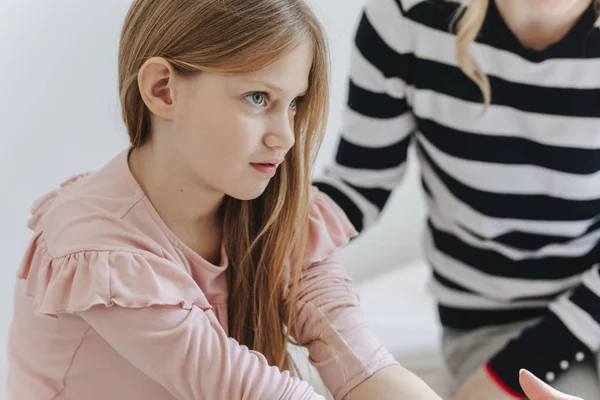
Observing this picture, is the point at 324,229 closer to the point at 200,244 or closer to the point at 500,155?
the point at 200,244

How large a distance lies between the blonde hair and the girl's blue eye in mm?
377

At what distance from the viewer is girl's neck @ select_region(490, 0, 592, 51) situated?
0.96 m

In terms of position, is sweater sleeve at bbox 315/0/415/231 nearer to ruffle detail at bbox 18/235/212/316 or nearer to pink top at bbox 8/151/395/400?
pink top at bbox 8/151/395/400

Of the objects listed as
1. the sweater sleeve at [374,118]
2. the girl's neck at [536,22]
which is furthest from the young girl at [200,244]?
the girl's neck at [536,22]

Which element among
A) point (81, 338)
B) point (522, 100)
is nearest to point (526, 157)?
point (522, 100)

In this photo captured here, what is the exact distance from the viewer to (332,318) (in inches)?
30.8

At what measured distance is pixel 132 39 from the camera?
0.69 metres

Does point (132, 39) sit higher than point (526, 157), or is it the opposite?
point (132, 39)

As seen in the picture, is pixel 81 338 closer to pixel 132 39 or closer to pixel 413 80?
pixel 132 39

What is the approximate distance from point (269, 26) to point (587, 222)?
1.88 ft

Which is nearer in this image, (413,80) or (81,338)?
(81,338)

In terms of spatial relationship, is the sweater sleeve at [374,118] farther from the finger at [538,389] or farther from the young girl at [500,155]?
the finger at [538,389]

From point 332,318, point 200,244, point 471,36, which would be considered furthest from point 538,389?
point 471,36

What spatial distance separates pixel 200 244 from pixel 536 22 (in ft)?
1.65
